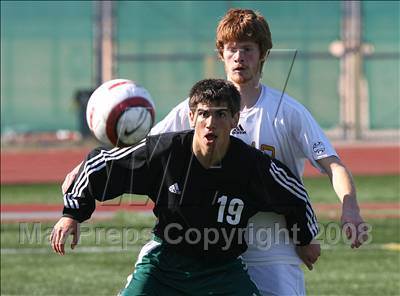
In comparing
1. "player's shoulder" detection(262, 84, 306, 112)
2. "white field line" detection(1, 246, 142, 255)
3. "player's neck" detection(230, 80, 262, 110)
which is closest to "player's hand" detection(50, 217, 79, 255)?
"player's neck" detection(230, 80, 262, 110)

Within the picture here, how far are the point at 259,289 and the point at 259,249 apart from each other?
19cm

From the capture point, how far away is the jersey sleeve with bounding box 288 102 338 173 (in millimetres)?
4680

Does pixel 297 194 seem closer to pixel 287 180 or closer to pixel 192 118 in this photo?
pixel 287 180

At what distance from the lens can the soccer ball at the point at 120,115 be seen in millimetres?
4746

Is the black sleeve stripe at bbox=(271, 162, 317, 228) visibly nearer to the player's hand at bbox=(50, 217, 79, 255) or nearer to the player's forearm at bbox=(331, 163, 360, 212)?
the player's forearm at bbox=(331, 163, 360, 212)

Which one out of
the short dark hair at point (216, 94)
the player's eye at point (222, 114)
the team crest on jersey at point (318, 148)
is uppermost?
the short dark hair at point (216, 94)

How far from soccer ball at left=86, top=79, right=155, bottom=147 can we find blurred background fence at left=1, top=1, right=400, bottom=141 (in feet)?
58.9

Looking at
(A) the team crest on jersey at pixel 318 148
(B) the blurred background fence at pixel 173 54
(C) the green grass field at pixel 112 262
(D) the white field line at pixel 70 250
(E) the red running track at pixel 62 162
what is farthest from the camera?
(B) the blurred background fence at pixel 173 54

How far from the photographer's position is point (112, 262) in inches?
372

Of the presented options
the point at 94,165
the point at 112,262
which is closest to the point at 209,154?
the point at 94,165

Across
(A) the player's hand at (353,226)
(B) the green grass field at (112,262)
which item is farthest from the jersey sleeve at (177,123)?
(B) the green grass field at (112,262)

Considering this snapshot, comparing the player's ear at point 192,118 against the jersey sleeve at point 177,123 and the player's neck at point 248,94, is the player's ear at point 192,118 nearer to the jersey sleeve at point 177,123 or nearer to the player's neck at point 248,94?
the jersey sleeve at point 177,123

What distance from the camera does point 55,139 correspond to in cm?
2323

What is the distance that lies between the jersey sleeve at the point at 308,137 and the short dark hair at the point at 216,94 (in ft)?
1.34
